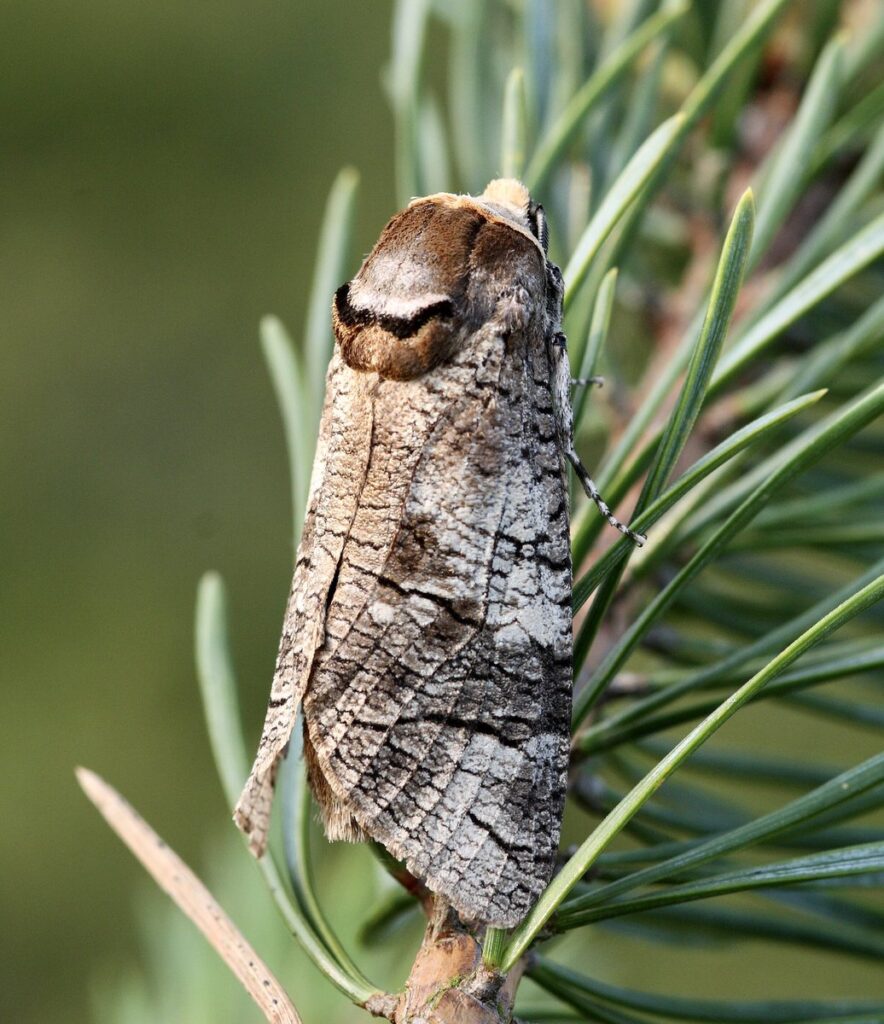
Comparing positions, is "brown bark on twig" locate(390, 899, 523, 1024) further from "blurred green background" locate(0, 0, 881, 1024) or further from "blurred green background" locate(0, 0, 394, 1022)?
"blurred green background" locate(0, 0, 394, 1022)

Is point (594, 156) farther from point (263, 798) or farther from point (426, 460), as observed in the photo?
point (263, 798)

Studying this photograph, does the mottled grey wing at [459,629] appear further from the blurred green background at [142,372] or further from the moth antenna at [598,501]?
the blurred green background at [142,372]

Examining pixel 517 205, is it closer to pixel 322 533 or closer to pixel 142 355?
pixel 322 533

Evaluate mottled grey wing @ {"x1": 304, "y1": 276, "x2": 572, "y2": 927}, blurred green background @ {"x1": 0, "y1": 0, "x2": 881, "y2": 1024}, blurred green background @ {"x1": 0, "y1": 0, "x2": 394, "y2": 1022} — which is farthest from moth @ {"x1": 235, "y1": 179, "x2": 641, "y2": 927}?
blurred green background @ {"x1": 0, "y1": 0, "x2": 394, "y2": 1022}

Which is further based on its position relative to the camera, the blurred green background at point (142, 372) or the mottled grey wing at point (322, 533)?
the blurred green background at point (142, 372)

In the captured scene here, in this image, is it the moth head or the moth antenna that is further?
the moth head

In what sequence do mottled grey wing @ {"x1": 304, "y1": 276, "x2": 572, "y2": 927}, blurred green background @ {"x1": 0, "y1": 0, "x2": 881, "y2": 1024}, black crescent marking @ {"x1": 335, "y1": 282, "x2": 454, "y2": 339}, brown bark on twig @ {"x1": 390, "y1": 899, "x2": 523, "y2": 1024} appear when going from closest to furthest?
brown bark on twig @ {"x1": 390, "y1": 899, "x2": 523, "y2": 1024}
mottled grey wing @ {"x1": 304, "y1": 276, "x2": 572, "y2": 927}
black crescent marking @ {"x1": 335, "y1": 282, "x2": 454, "y2": 339}
blurred green background @ {"x1": 0, "y1": 0, "x2": 881, "y2": 1024}

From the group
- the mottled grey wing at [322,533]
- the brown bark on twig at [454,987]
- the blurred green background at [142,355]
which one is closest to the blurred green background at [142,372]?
the blurred green background at [142,355]

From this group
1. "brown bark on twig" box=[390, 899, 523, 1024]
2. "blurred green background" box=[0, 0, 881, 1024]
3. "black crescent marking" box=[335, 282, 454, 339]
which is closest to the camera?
"brown bark on twig" box=[390, 899, 523, 1024]
